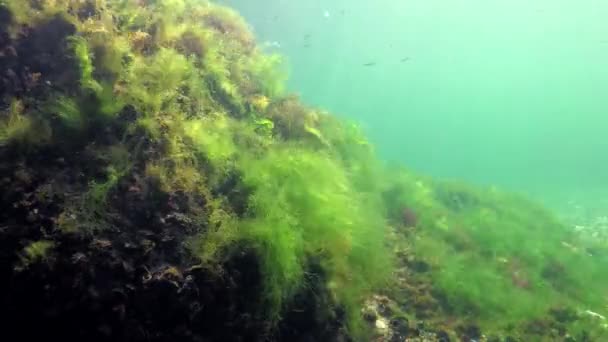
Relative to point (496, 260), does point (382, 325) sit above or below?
below

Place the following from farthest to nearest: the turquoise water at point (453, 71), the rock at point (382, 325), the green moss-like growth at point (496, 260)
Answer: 1. the turquoise water at point (453, 71)
2. the green moss-like growth at point (496, 260)
3. the rock at point (382, 325)

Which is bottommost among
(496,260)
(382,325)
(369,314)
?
(382,325)

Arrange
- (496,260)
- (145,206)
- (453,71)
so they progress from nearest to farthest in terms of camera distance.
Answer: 1. (145,206)
2. (496,260)
3. (453,71)

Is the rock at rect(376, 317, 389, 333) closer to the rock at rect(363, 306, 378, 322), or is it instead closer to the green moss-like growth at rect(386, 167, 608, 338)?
the rock at rect(363, 306, 378, 322)

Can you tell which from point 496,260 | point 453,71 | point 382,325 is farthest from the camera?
point 453,71

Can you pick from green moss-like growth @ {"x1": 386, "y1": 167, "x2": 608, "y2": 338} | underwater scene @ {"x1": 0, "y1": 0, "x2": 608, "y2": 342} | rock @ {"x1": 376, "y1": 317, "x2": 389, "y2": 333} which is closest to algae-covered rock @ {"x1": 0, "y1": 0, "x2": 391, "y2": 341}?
underwater scene @ {"x1": 0, "y1": 0, "x2": 608, "y2": 342}

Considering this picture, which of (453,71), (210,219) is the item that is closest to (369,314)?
(210,219)

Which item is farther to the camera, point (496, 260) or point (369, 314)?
point (496, 260)

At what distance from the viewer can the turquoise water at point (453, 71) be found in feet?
153

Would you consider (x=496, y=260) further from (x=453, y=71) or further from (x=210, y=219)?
(x=453, y=71)

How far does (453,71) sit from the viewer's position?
14250 centimetres

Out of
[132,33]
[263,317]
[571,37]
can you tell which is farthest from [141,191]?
[571,37]

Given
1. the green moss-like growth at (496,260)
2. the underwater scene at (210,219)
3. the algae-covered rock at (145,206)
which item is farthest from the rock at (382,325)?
the green moss-like growth at (496,260)

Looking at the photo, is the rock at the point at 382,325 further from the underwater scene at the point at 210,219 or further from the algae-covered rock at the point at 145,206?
the algae-covered rock at the point at 145,206
